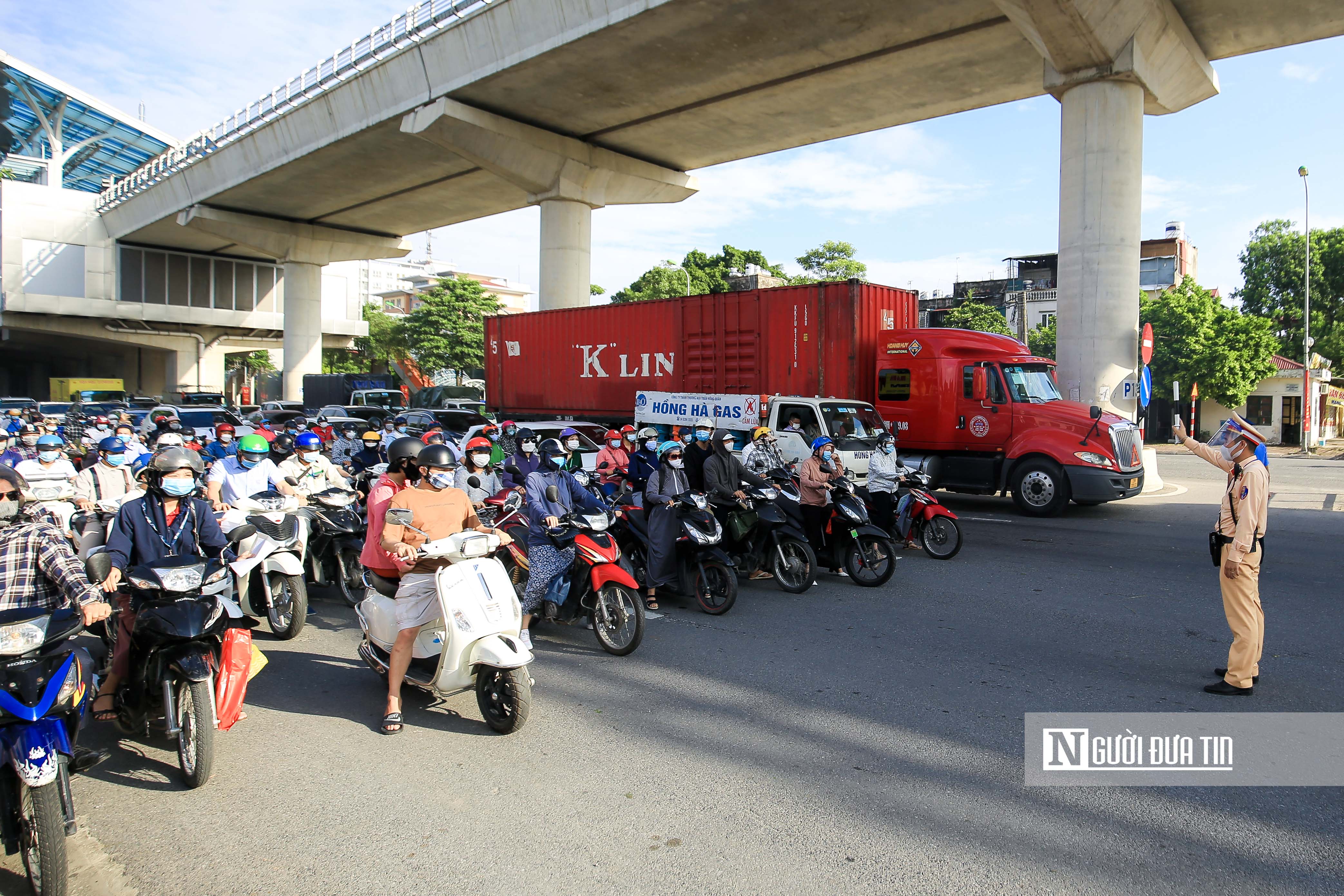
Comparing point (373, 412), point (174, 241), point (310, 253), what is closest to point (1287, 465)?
point (373, 412)

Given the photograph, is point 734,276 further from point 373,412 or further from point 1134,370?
point 1134,370

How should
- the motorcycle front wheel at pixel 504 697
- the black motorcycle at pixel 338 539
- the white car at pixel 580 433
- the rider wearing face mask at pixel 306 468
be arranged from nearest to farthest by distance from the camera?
1. the motorcycle front wheel at pixel 504 697
2. the black motorcycle at pixel 338 539
3. the rider wearing face mask at pixel 306 468
4. the white car at pixel 580 433

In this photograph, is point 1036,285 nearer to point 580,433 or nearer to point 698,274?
point 698,274

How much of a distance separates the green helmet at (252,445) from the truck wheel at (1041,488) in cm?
1063

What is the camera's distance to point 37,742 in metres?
3.02

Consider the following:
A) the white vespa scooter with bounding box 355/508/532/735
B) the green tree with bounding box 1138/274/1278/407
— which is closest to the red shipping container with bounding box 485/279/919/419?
the white vespa scooter with bounding box 355/508/532/735

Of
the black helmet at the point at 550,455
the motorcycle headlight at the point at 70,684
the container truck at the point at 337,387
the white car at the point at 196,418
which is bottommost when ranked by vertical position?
the motorcycle headlight at the point at 70,684

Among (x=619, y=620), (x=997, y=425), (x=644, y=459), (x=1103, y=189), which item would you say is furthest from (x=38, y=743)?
(x=1103, y=189)

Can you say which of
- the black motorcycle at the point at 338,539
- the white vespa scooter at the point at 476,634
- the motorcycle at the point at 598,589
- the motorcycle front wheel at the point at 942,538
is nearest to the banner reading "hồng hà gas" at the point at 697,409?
the motorcycle front wheel at the point at 942,538

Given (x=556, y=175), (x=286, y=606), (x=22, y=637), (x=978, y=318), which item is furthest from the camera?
(x=978, y=318)

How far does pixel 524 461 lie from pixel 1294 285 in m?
49.9

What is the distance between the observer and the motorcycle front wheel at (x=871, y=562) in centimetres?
805

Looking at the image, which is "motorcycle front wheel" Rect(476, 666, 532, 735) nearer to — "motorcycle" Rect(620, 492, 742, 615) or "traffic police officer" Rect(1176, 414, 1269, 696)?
"motorcycle" Rect(620, 492, 742, 615)

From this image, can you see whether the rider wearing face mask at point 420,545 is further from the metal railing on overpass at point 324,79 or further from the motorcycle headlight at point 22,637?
the metal railing on overpass at point 324,79
